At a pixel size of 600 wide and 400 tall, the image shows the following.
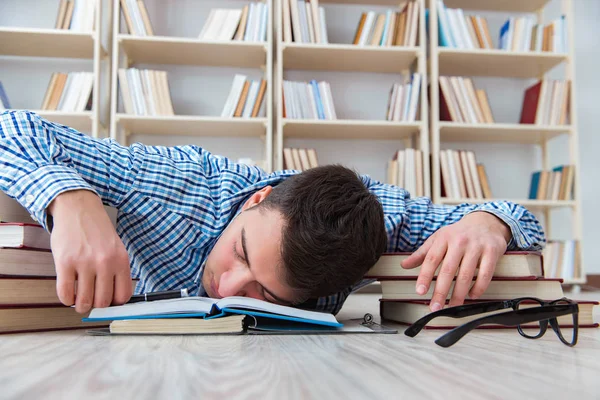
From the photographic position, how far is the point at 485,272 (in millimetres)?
884

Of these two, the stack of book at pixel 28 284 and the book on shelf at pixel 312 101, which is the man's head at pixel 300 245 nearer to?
the stack of book at pixel 28 284

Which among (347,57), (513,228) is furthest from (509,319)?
(347,57)

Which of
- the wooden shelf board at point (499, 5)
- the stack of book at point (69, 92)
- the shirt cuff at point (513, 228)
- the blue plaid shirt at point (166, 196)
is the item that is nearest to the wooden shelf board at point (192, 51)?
the stack of book at point (69, 92)

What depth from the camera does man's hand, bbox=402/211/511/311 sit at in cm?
87

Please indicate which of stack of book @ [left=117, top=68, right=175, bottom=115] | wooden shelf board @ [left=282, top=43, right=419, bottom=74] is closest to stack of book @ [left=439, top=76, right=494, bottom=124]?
wooden shelf board @ [left=282, top=43, right=419, bottom=74]

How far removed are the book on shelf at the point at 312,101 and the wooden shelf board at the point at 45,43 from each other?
111 centimetres

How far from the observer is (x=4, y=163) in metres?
0.90

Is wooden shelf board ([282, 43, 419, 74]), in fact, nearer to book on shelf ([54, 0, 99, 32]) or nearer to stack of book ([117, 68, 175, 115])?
stack of book ([117, 68, 175, 115])

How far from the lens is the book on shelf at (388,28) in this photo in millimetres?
3111

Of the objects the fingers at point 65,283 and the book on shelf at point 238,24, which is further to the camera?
the book on shelf at point 238,24

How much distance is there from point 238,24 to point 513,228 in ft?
7.58

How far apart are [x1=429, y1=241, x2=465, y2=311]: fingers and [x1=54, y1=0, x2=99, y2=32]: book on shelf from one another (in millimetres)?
2616

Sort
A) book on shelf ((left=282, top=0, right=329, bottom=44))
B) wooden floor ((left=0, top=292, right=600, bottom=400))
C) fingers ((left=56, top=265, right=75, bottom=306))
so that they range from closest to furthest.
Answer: wooden floor ((left=0, top=292, right=600, bottom=400)) < fingers ((left=56, top=265, right=75, bottom=306)) < book on shelf ((left=282, top=0, right=329, bottom=44))

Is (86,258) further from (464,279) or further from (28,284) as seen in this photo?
(464,279)
